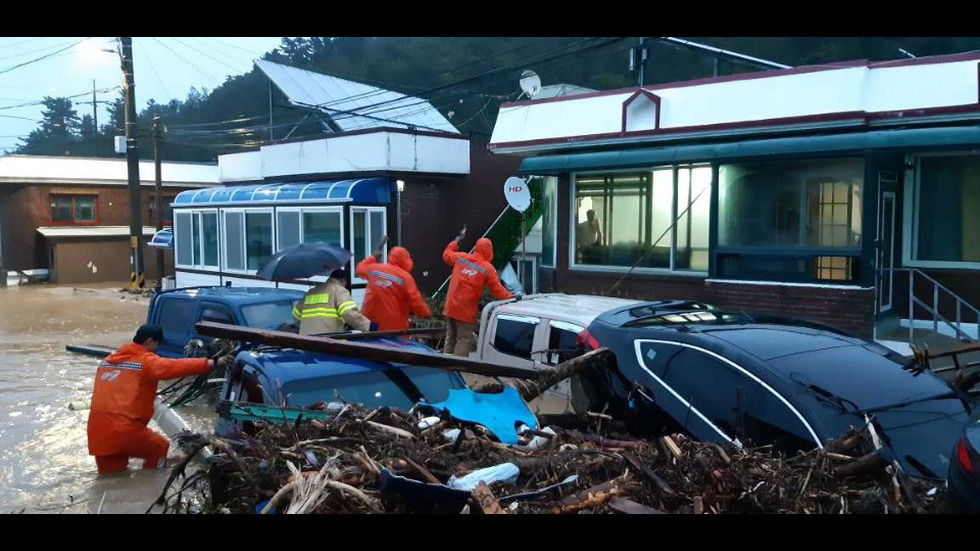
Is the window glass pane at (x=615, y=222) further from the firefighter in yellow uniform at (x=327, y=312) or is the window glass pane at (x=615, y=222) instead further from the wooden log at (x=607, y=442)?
the wooden log at (x=607, y=442)

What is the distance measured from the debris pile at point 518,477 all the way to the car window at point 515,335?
279cm

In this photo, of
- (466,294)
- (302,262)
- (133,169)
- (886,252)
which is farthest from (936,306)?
(133,169)

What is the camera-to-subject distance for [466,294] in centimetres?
1048

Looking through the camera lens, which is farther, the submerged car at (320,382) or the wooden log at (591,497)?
A: the submerged car at (320,382)

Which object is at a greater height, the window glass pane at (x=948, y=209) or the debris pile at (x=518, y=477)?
the window glass pane at (x=948, y=209)

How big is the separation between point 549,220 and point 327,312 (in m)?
7.30

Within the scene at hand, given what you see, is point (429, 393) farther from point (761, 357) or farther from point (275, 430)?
point (761, 357)

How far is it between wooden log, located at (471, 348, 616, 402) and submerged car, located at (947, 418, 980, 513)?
93.7 inches

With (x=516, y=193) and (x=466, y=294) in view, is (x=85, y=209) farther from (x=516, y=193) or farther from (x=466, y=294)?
(x=466, y=294)

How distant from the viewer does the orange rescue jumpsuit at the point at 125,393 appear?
641 cm

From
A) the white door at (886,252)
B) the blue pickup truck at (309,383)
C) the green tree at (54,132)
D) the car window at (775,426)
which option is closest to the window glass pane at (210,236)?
the blue pickup truck at (309,383)
